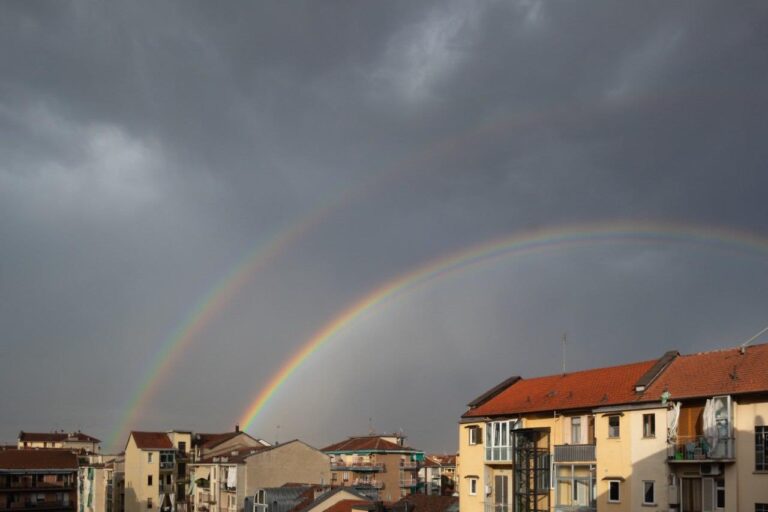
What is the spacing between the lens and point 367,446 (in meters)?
105

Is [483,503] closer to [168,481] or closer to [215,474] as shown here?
[215,474]

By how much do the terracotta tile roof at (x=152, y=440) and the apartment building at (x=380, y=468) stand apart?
25154 mm

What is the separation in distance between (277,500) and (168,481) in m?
43.7

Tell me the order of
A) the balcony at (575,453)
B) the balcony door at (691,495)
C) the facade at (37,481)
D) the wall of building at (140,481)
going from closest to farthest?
1. the balcony door at (691,495)
2. the balcony at (575,453)
3. the facade at (37,481)
4. the wall of building at (140,481)

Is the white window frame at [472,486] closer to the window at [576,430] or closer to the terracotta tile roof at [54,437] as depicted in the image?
the window at [576,430]

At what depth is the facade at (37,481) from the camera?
364 ft

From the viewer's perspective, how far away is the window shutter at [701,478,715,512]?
36.5m

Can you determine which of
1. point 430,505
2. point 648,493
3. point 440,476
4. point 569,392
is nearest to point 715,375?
point 648,493

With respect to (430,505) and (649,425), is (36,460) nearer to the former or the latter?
(430,505)

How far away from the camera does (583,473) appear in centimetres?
4444

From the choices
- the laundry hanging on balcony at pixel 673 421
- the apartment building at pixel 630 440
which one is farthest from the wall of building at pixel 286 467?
the laundry hanging on balcony at pixel 673 421

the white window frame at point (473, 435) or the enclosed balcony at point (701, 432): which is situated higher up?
the enclosed balcony at point (701, 432)

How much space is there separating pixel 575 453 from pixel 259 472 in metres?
57.2

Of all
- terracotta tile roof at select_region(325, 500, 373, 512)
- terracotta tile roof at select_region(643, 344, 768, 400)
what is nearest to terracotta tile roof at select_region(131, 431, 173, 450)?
terracotta tile roof at select_region(325, 500, 373, 512)
